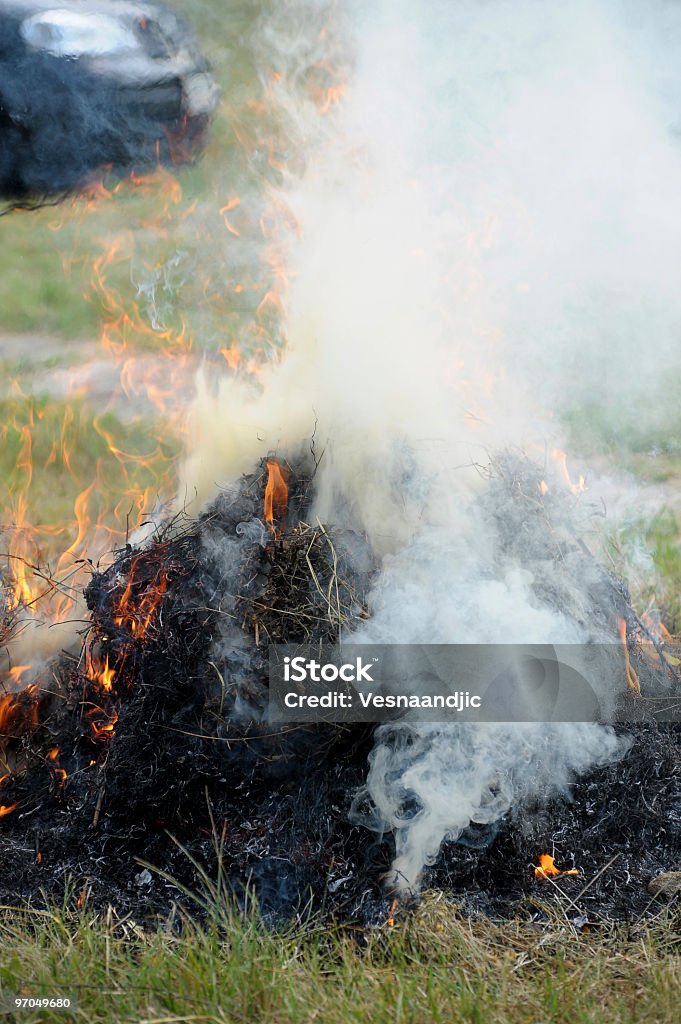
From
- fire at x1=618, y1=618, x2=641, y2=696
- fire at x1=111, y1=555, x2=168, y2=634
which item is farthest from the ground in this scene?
fire at x1=111, y1=555, x2=168, y2=634

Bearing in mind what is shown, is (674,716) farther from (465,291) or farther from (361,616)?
(465,291)

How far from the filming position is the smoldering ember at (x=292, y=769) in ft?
10.4

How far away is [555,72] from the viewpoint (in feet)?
21.6

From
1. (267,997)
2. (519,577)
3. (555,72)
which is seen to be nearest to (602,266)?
(555,72)

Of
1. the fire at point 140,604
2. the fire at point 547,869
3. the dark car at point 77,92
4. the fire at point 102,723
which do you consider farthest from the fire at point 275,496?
the dark car at point 77,92

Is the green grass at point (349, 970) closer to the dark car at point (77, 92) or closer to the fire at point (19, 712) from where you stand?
the fire at point (19, 712)

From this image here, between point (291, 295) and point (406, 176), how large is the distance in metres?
1.18

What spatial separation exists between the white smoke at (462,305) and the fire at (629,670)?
161 mm

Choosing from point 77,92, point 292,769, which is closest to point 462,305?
point 77,92

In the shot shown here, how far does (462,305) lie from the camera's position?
5.02 meters

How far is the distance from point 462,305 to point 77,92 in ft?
8.31

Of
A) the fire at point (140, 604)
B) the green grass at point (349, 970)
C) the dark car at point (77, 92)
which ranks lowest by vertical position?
the green grass at point (349, 970)

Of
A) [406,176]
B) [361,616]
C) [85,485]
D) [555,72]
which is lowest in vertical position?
[85,485]

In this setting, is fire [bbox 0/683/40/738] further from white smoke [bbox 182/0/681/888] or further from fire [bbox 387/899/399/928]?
fire [bbox 387/899/399/928]
